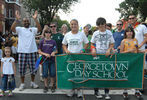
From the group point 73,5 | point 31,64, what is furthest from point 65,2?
point 31,64

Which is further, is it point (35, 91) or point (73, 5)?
point (73, 5)

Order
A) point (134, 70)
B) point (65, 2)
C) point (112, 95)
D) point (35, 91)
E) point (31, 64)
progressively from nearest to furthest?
point (134, 70)
point (112, 95)
point (35, 91)
point (31, 64)
point (65, 2)

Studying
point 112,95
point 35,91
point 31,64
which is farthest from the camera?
point 31,64

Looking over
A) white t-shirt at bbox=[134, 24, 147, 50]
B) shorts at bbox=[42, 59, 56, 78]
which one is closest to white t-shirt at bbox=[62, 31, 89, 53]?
shorts at bbox=[42, 59, 56, 78]

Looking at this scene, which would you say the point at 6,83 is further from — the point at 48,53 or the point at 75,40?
the point at 75,40

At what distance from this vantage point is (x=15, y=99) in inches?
187

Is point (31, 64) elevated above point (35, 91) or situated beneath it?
elevated above

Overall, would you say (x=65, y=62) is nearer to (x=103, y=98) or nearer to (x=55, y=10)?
(x=103, y=98)

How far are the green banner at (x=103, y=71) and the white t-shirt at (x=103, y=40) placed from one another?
0.21 meters

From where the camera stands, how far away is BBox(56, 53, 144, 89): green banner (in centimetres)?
464

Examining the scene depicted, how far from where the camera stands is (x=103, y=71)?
4688 mm

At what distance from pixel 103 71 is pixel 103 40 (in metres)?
0.78

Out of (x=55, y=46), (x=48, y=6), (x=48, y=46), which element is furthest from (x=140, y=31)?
(x=48, y=6)

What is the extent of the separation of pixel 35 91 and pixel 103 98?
6.44 ft
